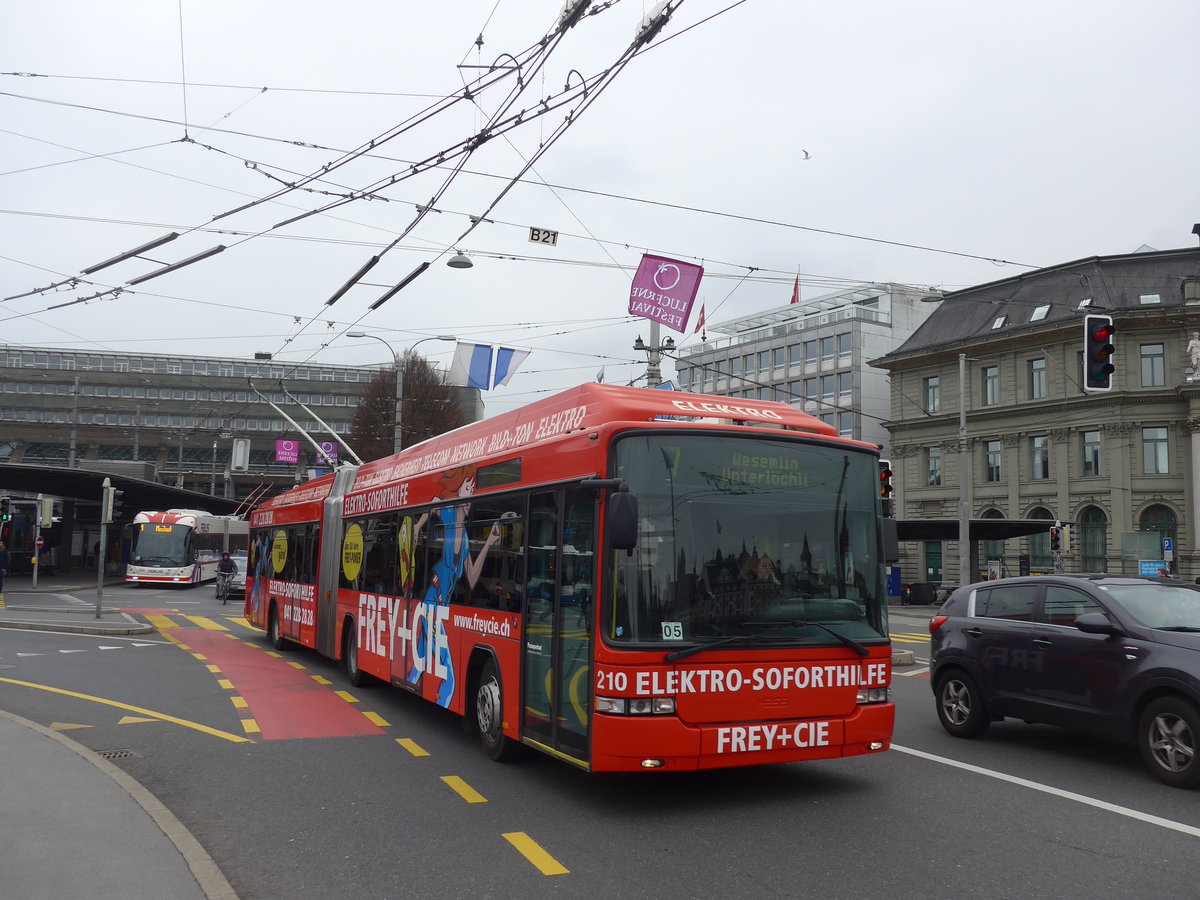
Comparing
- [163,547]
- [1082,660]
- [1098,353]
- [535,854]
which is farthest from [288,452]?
[535,854]

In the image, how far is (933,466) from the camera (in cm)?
6050

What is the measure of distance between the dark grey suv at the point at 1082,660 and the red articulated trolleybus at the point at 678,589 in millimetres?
2081

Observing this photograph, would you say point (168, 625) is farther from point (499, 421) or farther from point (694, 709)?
point (694, 709)

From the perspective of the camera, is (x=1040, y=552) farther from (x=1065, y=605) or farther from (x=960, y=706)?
(x=1065, y=605)

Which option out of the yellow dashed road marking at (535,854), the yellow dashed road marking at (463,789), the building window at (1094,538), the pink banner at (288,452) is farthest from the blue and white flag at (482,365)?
the building window at (1094,538)

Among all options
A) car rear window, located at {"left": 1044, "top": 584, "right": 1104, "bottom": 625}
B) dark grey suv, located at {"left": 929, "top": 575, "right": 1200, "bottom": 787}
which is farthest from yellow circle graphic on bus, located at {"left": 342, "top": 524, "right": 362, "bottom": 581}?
car rear window, located at {"left": 1044, "top": 584, "right": 1104, "bottom": 625}

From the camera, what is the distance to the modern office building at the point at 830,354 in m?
71.0

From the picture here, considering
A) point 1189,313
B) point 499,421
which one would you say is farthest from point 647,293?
point 1189,313

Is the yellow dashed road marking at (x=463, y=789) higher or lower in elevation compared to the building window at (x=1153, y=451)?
lower

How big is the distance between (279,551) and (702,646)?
1348 centimetres

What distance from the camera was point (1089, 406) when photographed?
51500 millimetres

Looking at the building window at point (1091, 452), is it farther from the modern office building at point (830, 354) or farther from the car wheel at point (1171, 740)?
the car wheel at point (1171, 740)

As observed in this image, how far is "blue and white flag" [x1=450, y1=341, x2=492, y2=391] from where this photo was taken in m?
23.1

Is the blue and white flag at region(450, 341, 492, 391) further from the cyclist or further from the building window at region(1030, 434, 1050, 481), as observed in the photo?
the building window at region(1030, 434, 1050, 481)
